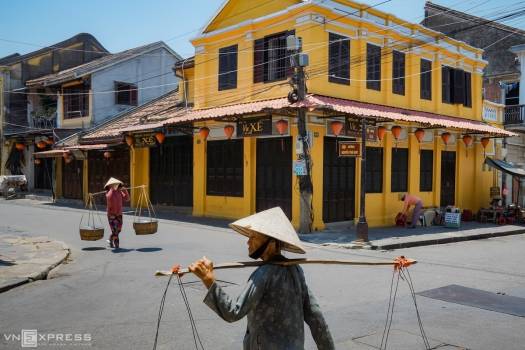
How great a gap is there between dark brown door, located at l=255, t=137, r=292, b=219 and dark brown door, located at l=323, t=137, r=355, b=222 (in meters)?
1.19

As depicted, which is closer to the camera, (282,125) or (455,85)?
(282,125)

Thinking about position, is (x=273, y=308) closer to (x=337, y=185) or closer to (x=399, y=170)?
(x=337, y=185)

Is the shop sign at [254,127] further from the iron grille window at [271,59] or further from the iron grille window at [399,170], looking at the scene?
the iron grille window at [399,170]

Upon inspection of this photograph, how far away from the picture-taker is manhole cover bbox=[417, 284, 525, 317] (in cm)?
708

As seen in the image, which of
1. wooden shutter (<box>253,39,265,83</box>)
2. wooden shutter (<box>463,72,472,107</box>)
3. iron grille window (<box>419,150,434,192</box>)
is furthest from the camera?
wooden shutter (<box>463,72,472,107</box>)

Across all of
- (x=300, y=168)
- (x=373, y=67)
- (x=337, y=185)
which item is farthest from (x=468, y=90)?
(x=300, y=168)

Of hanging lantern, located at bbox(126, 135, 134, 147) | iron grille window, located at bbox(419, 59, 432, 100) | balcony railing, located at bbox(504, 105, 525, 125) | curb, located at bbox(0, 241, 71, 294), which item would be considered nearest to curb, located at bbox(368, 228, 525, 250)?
iron grille window, located at bbox(419, 59, 432, 100)

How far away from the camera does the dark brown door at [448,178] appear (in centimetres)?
2077

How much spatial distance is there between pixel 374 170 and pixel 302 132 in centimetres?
444

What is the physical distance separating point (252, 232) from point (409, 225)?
15311 millimetres

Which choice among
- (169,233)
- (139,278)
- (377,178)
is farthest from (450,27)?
(139,278)

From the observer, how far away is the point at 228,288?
789cm

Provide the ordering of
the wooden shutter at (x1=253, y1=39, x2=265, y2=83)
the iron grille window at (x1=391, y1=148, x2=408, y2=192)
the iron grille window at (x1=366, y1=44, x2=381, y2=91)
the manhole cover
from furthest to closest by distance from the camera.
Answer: the iron grille window at (x1=391, y1=148, x2=408, y2=192) < the iron grille window at (x1=366, y1=44, x2=381, y2=91) < the wooden shutter at (x1=253, y1=39, x2=265, y2=83) < the manhole cover

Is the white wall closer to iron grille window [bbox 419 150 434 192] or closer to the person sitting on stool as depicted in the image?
iron grille window [bbox 419 150 434 192]
